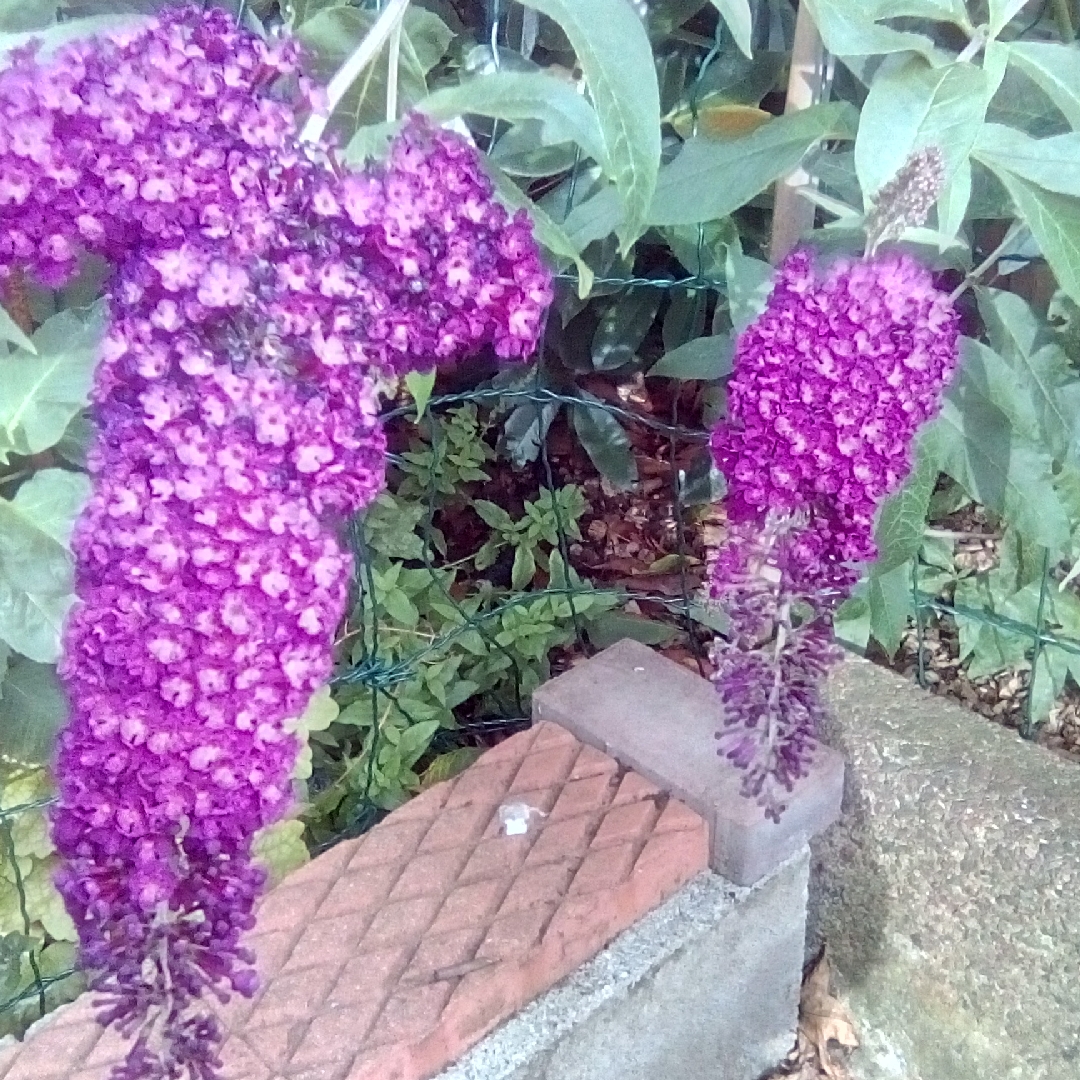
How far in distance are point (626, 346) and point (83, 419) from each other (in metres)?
0.77

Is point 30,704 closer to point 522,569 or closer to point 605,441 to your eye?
point 522,569

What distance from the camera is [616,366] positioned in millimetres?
1455

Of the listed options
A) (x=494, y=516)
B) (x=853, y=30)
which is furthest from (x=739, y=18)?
(x=494, y=516)

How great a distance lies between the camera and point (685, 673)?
1.20 m

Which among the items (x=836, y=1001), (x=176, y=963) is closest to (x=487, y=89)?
(x=176, y=963)

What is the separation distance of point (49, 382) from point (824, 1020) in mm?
1049

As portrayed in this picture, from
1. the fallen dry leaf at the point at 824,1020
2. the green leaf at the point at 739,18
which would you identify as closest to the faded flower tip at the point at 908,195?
the green leaf at the point at 739,18

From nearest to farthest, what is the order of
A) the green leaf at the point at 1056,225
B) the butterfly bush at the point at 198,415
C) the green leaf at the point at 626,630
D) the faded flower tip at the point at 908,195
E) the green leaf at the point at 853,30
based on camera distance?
1. the butterfly bush at the point at 198,415
2. the faded flower tip at the point at 908,195
3. the green leaf at the point at 853,30
4. the green leaf at the point at 1056,225
5. the green leaf at the point at 626,630

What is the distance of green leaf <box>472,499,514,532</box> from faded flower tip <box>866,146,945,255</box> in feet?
3.44

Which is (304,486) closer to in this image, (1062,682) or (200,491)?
(200,491)

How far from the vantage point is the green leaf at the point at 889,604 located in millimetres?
1104

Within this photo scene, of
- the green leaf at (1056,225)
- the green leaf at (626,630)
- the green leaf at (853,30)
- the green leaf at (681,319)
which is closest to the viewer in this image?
the green leaf at (853,30)

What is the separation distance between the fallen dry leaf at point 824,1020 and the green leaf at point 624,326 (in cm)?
71

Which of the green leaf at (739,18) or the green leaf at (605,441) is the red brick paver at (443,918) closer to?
the green leaf at (605,441)
